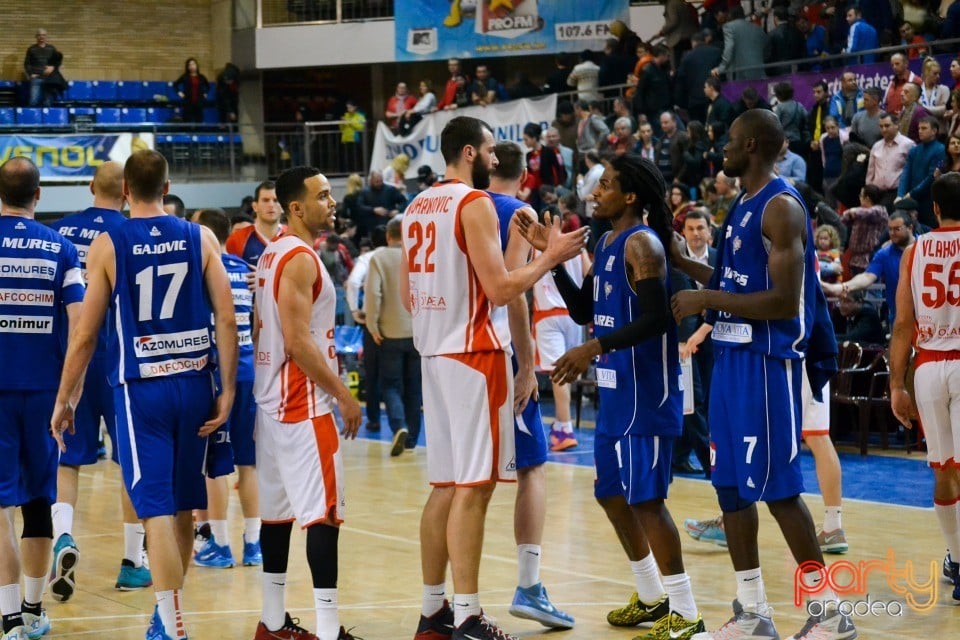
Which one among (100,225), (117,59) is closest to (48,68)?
(117,59)

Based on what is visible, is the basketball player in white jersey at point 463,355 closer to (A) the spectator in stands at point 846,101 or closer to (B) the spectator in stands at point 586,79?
(A) the spectator in stands at point 846,101

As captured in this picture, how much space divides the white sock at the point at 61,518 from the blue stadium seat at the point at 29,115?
19272mm

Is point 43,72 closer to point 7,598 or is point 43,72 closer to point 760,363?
point 7,598

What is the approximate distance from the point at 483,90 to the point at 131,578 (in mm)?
15096

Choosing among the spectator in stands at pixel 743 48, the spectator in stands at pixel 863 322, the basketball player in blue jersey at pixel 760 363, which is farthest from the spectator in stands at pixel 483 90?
the basketball player in blue jersey at pixel 760 363

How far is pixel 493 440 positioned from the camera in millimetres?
5719

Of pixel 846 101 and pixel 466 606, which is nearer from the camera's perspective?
pixel 466 606

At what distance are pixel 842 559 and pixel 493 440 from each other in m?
3.02

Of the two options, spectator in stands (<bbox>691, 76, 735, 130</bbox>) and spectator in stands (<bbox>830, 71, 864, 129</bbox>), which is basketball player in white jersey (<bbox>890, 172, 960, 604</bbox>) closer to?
spectator in stands (<bbox>830, 71, 864, 129</bbox>)

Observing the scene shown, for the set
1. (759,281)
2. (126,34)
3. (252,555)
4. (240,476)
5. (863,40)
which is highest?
(126,34)

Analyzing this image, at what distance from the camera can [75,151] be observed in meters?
23.1

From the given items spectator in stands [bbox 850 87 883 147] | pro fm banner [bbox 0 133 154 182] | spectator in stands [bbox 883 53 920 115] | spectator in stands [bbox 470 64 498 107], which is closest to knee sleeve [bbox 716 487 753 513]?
spectator in stands [bbox 850 87 883 147]

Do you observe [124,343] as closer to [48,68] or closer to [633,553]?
[633,553]

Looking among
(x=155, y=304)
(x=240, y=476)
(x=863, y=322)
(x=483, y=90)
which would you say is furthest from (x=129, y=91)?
(x=155, y=304)
